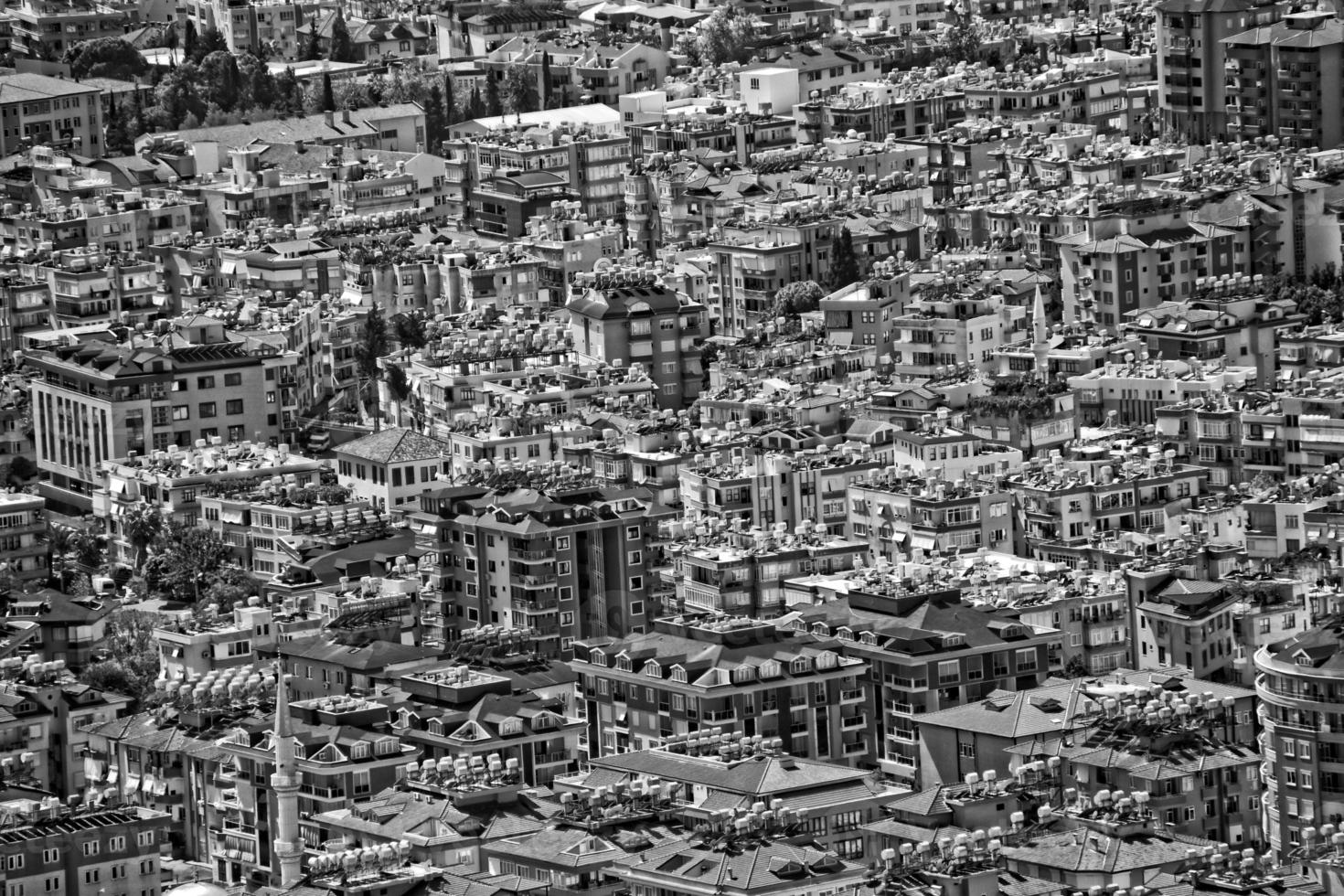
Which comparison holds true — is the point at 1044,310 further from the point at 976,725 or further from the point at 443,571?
the point at 976,725

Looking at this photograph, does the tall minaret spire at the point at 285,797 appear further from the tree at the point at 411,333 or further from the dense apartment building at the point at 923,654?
the tree at the point at 411,333

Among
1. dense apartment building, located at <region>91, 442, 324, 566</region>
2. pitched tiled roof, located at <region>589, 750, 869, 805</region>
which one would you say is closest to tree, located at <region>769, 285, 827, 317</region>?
dense apartment building, located at <region>91, 442, 324, 566</region>

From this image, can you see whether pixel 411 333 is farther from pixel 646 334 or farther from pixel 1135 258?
pixel 1135 258

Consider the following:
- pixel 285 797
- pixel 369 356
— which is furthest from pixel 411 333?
pixel 285 797

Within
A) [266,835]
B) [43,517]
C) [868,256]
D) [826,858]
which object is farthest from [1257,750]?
[868,256]

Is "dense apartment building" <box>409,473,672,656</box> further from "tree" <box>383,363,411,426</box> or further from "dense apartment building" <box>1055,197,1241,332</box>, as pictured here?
"dense apartment building" <box>1055,197,1241,332</box>

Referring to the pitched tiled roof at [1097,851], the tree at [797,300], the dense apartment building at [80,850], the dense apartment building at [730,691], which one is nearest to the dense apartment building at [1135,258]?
the tree at [797,300]
